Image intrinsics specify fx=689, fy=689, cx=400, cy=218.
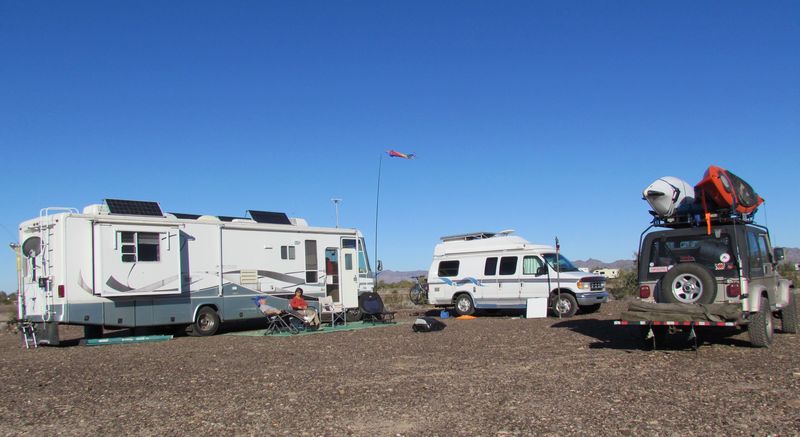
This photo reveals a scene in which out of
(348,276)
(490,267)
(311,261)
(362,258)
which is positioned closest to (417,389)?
(311,261)

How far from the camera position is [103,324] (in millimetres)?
13094

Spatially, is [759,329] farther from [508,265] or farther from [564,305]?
[508,265]

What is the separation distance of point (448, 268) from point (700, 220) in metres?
10.00

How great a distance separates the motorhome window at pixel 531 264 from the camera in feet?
58.9

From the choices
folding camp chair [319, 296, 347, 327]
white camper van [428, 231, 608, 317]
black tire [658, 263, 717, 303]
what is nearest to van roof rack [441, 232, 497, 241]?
white camper van [428, 231, 608, 317]

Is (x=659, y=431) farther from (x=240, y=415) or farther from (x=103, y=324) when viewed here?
(x=103, y=324)

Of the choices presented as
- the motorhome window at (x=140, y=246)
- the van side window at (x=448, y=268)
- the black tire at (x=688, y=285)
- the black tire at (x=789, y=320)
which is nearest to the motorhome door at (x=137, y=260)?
the motorhome window at (x=140, y=246)

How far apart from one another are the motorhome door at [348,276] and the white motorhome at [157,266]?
0.36 m

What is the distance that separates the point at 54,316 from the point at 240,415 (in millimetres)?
8156

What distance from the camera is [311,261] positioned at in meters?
16.9

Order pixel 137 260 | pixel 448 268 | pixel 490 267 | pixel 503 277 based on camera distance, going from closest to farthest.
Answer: pixel 137 260 → pixel 503 277 → pixel 490 267 → pixel 448 268

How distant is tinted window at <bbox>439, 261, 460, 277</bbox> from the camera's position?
1947cm

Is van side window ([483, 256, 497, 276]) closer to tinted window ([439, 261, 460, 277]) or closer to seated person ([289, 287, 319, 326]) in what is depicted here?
tinted window ([439, 261, 460, 277])

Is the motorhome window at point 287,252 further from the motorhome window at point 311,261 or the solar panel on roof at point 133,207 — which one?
the solar panel on roof at point 133,207
